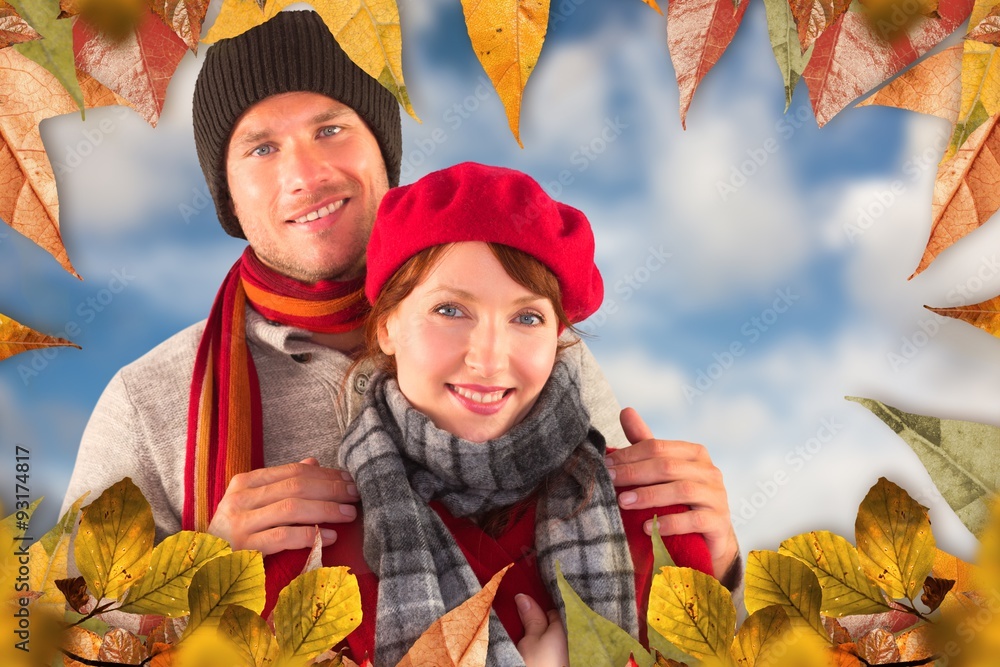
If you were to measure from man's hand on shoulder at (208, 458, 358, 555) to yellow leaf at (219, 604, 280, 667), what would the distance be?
0.20 m

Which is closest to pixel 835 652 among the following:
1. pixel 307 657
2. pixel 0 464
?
pixel 307 657

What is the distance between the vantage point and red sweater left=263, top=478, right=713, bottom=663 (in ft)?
3.55

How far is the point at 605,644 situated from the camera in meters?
0.92

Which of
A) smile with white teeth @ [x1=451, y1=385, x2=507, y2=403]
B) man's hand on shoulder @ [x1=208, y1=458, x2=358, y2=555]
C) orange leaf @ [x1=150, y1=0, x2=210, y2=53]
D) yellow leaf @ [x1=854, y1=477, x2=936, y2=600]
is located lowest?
yellow leaf @ [x1=854, y1=477, x2=936, y2=600]

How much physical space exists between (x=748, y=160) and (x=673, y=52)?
0.65 feet

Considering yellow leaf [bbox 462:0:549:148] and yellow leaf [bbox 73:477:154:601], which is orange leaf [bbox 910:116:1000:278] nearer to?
yellow leaf [bbox 462:0:549:148]

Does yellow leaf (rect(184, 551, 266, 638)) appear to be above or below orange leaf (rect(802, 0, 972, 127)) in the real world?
below

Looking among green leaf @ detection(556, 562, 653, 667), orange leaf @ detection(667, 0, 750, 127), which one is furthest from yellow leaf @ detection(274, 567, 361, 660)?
orange leaf @ detection(667, 0, 750, 127)

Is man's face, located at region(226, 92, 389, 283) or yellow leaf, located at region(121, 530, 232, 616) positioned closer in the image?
yellow leaf, located at region(121, 530, 232, 616)

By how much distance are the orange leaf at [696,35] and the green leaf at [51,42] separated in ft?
2.33

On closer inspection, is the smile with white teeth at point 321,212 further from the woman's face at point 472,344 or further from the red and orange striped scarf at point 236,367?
the woman's face at point 472,344

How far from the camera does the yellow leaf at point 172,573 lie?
0.92m

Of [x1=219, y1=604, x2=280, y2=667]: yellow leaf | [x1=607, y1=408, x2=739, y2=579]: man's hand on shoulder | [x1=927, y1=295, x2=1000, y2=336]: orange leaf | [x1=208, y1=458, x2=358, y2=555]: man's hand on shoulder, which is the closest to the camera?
[x1=219, y1=604, x2=280, y2=667]: yellow leaf

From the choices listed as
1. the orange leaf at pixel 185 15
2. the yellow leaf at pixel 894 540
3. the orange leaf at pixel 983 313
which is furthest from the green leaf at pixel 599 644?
the orange leaf at pixel 185 15
